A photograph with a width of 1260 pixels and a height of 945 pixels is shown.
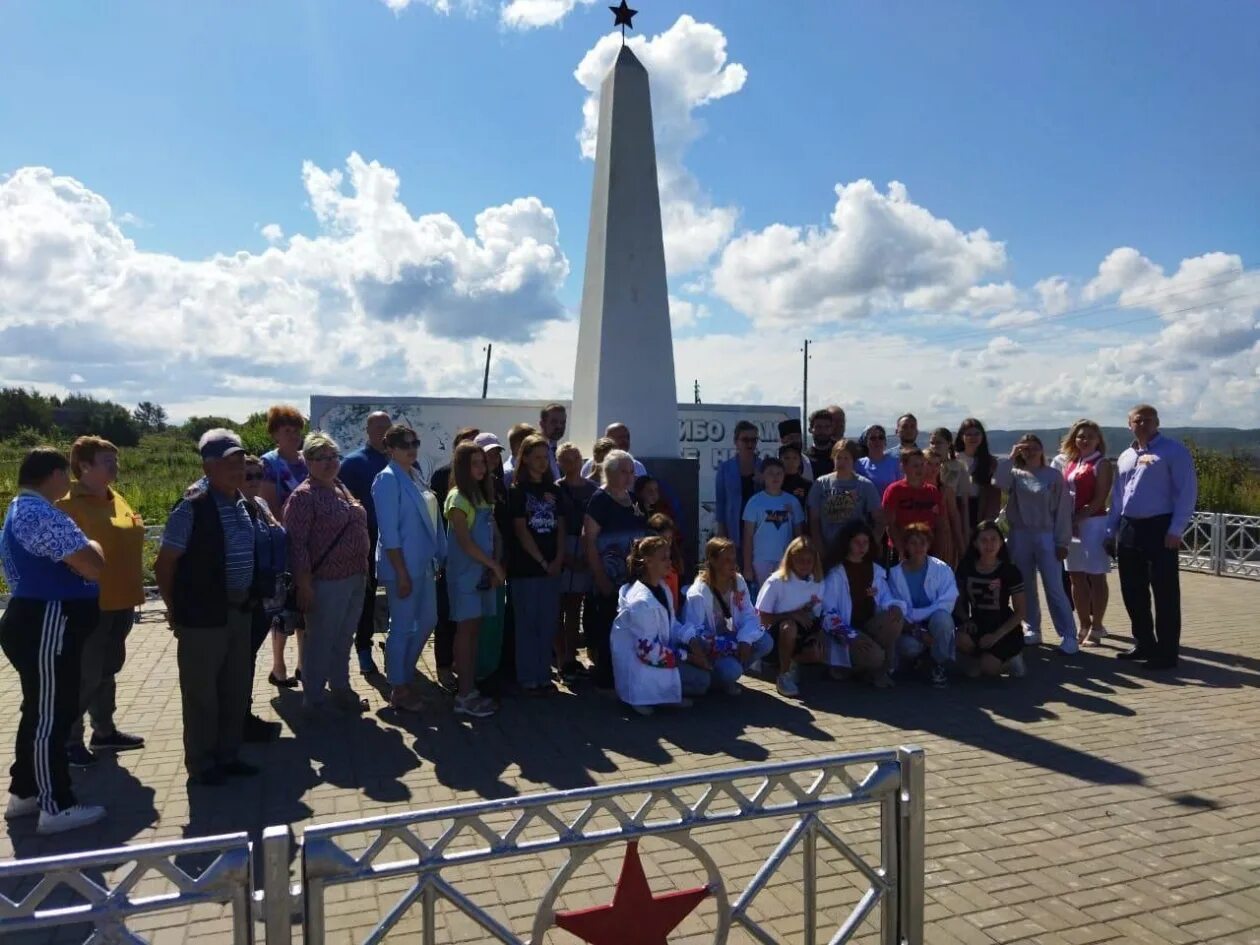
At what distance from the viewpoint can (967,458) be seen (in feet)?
24.8

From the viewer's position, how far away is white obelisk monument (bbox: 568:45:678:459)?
830cm

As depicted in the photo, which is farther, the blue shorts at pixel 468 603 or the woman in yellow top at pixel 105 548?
the blue shorts at pixel 468 603

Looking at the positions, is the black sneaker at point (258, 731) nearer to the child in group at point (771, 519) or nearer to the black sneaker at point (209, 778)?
the black sneaker at point (209, 778)

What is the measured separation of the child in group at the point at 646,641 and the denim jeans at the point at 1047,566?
327 cm

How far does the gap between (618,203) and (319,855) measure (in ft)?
23.4

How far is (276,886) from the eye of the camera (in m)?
1.95

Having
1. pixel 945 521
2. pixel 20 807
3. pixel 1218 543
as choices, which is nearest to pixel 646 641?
pixel 945 521

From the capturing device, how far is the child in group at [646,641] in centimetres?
546

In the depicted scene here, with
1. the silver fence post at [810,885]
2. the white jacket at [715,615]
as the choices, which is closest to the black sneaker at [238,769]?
the white jacket at [715,615]

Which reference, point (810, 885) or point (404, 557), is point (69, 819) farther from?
point (810, 885)

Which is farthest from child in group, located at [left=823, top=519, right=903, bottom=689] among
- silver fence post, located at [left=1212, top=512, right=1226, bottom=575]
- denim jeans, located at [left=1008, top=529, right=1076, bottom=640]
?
silver fence post, located at [left=1212, top=512, right=1226, bottom=575]

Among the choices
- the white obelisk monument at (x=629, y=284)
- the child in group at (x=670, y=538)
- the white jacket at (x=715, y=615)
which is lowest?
the white jacket at (x=715, y=615)

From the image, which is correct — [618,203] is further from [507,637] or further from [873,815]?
[873,815]

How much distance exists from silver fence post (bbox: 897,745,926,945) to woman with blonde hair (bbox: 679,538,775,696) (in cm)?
311
